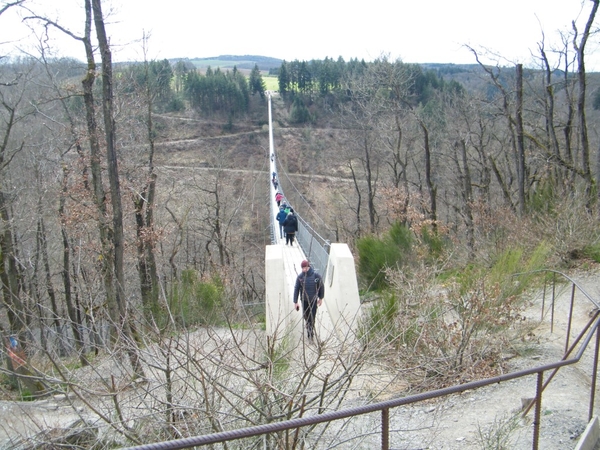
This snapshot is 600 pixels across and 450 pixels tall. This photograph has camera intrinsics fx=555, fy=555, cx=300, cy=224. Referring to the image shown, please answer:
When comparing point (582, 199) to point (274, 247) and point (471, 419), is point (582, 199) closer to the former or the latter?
point (274, 247)

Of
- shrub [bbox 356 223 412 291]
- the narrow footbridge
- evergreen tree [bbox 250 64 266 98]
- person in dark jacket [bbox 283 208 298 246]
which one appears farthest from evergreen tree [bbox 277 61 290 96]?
the narrow footbridge

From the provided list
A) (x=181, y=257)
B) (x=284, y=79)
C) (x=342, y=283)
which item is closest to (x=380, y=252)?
(x=342, y=283)

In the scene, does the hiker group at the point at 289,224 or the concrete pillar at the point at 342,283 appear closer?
the concrete pillar at the point at 342,283

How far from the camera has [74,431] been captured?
3.80 m

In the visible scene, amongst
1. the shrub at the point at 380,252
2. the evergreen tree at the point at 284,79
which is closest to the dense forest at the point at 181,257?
the shrub at the point at 380,252

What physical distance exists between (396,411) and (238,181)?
4858 cm

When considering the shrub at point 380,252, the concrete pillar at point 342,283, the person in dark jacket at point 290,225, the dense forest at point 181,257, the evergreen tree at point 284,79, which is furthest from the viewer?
the evergreen tree at point 284,79

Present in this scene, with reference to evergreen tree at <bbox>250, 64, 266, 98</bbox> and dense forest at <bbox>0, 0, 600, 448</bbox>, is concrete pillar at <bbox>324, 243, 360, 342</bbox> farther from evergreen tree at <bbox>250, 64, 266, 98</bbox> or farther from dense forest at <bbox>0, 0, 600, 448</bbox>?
evergreen tree at <bbox>250, 64, 266, 98</bbox>

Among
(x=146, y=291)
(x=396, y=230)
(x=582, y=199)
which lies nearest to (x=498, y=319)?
(x=582, y=199)

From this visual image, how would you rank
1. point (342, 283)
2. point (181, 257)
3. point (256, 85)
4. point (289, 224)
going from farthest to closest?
point (256, 85) < point (181, 257) < point (289, 224) < point (342, 283)

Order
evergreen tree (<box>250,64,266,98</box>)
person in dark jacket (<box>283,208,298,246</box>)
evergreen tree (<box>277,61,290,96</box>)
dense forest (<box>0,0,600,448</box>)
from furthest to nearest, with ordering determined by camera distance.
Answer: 1. evergreen tree (<box>277,61,290,96</box>)
2. evergreen tree (<box>250,64,266,98</box>)
3. person in dark jacket (<box>283,208,298,246</box>)
4. dense forest (<box>0,0,600,448</box>)

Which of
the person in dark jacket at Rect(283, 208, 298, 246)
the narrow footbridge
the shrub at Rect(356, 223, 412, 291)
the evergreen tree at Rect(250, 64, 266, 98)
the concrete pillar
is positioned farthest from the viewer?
the evergreen tree at Rect(250, 64, 266, 98)

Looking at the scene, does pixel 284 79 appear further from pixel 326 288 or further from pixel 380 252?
pixel 326 288

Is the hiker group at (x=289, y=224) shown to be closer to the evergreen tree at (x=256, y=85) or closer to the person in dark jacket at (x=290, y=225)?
the person in dark jacket at (x=290, y=225)
